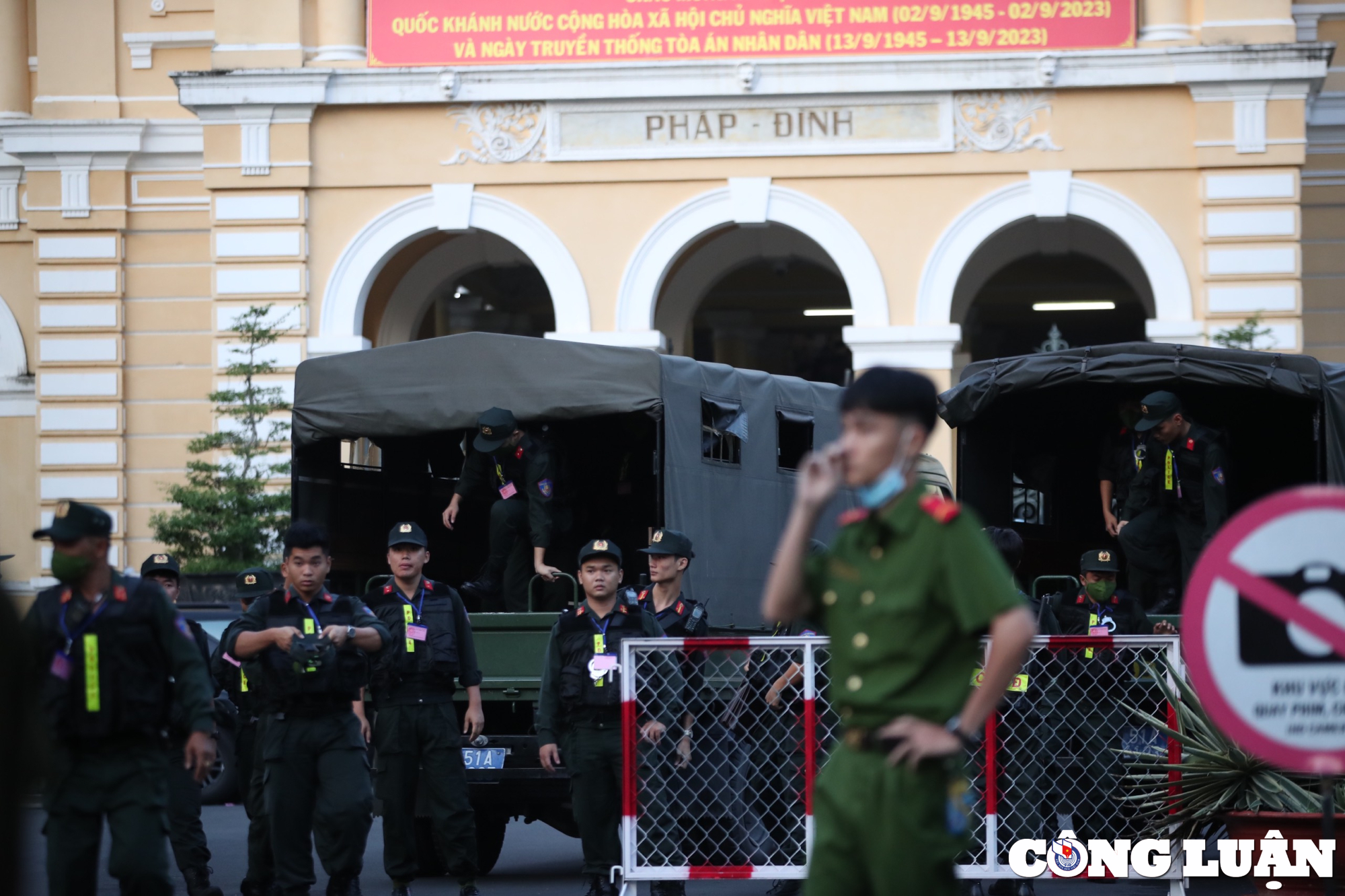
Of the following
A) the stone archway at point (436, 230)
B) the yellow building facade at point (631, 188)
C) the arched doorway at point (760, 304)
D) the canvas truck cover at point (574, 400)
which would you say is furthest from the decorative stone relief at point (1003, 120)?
the canvas truck cover at point (574, 400)

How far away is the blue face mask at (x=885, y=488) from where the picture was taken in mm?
4613

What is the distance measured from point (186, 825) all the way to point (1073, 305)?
21.7 meters

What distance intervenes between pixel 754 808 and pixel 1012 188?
1416cm

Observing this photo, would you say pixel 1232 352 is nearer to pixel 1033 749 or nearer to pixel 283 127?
pixel 1033 749

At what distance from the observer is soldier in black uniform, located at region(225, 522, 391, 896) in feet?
29.1

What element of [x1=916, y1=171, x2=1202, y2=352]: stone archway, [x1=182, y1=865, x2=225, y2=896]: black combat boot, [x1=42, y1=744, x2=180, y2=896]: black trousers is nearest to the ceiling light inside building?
[x1=916, y1=171, x2=1202, y2=352]: stone archway

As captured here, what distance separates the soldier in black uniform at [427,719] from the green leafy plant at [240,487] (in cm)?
1085

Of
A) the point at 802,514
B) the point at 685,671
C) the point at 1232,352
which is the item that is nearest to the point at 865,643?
the point at 802,514

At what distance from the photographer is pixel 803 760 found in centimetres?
884

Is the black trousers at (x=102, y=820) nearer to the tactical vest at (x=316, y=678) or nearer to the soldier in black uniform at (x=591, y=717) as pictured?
the tactical vest at (x=316, y=678)

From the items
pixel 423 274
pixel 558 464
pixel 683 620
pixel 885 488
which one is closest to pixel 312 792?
pixel 683 620

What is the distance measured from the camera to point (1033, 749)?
A: 345 inches

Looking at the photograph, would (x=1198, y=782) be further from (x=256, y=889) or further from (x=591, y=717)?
(x=256, y=889)

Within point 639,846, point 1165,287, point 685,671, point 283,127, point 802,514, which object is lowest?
point 639,846
